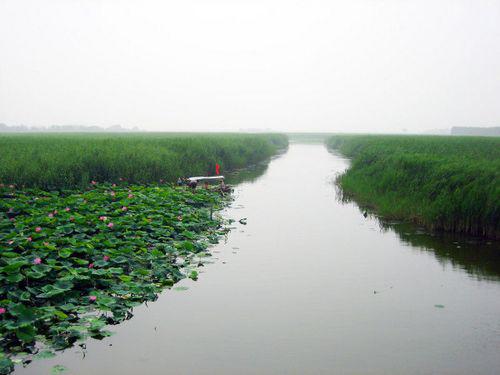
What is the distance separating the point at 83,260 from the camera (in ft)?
19.9

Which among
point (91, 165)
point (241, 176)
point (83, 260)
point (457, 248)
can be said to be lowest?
point (241, 176)

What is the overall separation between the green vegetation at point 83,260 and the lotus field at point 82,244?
0.05 ft

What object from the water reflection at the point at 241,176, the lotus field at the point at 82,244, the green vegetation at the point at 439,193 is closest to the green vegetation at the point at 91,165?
the lotus field at the point at 82,244

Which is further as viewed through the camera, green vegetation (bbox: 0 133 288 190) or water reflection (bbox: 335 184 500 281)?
green vegetation (bbox: 0 133 288 190)

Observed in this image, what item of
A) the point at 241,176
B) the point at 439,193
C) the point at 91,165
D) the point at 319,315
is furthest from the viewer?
the point at 241,176

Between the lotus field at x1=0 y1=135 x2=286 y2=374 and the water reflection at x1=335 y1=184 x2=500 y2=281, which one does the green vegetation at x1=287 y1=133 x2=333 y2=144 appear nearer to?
the lotus field at x1=0 y1=135 x2=286 y2=374

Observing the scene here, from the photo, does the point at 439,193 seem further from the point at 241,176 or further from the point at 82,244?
the point at 241,176

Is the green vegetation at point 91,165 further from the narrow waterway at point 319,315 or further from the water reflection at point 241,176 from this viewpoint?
the narrow waterway at point 319,315

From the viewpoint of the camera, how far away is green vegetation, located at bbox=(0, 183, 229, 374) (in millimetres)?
4617

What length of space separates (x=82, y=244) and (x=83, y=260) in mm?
644

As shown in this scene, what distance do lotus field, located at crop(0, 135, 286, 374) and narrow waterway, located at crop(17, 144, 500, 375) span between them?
320 mm

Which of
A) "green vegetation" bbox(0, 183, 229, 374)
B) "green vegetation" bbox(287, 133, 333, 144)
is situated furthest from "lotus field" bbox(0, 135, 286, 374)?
"green vegetation" bbox(287, 133, 333, 144)

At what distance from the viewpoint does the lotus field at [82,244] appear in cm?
470

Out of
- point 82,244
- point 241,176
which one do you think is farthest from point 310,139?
point 82,244
